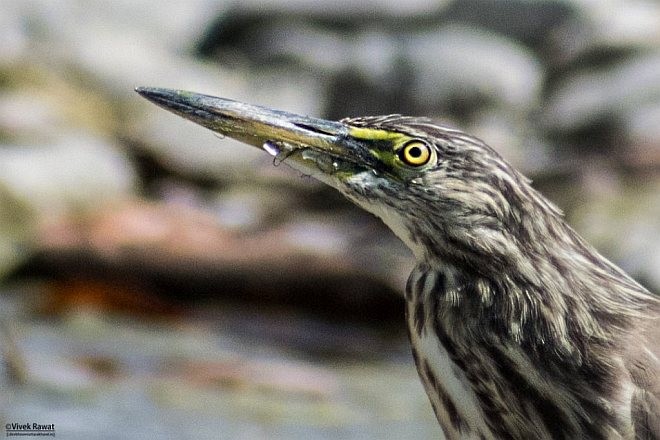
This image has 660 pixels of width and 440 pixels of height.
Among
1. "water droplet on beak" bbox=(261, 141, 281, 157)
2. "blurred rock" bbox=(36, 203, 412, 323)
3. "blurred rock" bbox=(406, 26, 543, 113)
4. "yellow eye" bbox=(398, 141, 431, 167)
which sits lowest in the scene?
"yellow eye" bbox=(398, 141, 431, 167)

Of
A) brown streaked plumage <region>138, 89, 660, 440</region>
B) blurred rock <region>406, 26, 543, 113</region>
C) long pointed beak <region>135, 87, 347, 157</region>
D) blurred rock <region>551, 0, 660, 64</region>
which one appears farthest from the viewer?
blurred rock <region>551, 0, 660, 64</region>

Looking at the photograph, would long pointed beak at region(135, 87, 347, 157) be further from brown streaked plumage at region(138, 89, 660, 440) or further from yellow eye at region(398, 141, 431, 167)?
yellow eye at region(398, 141, 431, 167)

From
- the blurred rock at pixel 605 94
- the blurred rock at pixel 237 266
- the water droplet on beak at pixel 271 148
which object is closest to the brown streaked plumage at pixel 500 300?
the water droplet on beak at pixel 271 148

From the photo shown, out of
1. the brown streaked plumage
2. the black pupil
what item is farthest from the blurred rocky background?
the black pupil

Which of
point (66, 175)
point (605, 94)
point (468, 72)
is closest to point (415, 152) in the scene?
point (66, 175)

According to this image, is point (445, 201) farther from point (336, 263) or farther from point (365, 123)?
point (336, 263)

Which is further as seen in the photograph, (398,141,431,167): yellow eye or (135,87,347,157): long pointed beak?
(135,87,347,157): long pointed beak

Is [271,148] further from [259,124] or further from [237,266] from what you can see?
[237,266]

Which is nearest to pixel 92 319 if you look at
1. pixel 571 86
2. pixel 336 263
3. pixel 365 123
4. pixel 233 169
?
pixel 336 263
